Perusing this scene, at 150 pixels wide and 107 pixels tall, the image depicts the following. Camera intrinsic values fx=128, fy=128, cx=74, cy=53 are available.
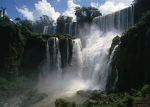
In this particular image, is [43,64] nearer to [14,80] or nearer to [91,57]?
[14,80]

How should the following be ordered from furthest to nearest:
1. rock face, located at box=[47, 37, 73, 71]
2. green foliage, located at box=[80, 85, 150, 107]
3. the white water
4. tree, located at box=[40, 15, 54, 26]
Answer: tree, located at box=[40, 15, 54, 26] → rock face, located at box=[47, 37, 73, 71] → the white water → green foliage, located at box=[80, 85, 150, 107]

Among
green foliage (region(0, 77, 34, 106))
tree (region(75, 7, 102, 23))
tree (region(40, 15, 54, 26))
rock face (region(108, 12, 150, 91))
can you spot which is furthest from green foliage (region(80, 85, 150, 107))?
tree (region(40, 15, 54, 26))

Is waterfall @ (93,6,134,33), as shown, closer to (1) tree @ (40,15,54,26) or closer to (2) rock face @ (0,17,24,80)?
(2) rock face @ (0,17,24,80)

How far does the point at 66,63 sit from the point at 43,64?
337cm

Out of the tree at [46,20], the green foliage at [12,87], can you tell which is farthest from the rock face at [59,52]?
the tree at [46,20]

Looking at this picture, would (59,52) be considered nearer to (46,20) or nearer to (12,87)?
(12,87)

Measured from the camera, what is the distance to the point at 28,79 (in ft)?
54.9

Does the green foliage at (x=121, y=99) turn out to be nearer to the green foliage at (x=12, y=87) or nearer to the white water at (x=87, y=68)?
the white water at (x=87, y=68)

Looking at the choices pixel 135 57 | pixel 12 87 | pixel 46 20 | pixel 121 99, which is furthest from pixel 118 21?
pixel 46 20

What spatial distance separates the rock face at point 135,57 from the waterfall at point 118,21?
10934mm

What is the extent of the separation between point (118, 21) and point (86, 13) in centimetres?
1074

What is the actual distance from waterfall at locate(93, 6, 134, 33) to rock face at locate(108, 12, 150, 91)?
1093 centimetres

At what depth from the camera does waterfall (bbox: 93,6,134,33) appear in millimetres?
19734

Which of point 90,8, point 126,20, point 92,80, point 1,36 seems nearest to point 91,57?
point 92,80
